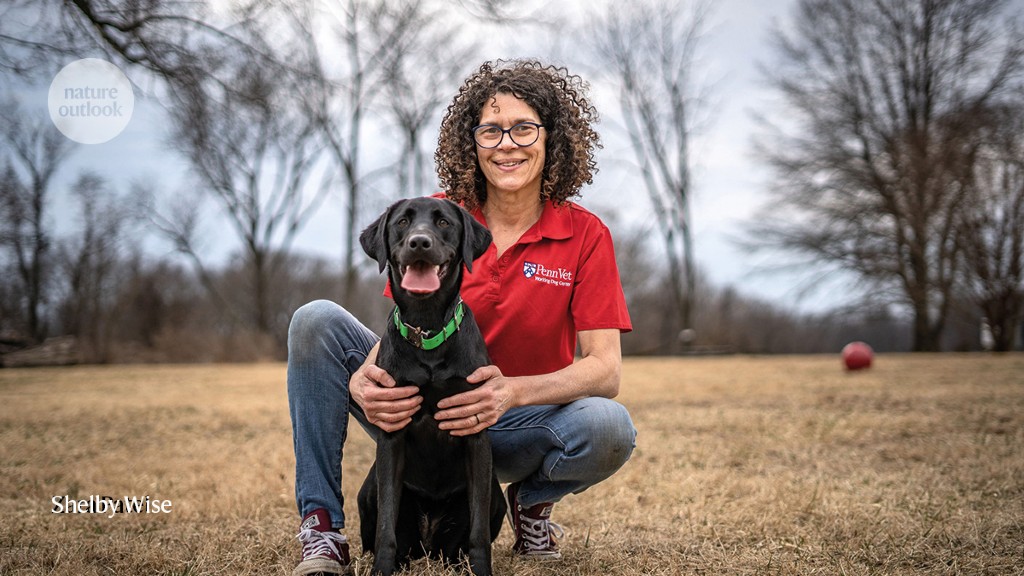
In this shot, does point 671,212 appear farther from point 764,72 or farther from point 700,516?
point 700,516

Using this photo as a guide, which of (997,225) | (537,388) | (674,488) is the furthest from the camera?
(997,225)

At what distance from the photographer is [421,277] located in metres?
2.15

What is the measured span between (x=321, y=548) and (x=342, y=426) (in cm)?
40

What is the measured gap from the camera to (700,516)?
10.1 feet

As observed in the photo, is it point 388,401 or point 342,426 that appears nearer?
point 388,401

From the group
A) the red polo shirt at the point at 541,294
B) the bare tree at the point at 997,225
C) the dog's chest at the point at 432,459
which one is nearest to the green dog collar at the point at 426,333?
the dog's chest at the point at 432,459

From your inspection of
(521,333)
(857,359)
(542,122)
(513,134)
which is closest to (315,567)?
(521,333)

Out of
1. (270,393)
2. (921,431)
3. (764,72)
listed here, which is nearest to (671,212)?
(764,72)

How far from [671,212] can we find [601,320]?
62.1ft

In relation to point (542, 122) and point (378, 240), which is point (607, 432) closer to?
point (378, 240)

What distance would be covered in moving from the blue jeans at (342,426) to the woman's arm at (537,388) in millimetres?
79

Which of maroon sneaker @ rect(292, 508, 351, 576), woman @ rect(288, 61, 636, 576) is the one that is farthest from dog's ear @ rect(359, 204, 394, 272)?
maroon sneaker @ rect(292, 508, 351, 576)

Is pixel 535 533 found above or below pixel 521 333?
below

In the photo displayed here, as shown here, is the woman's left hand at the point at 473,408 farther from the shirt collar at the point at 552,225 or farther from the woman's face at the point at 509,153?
the woman's face at the point at 509,153
